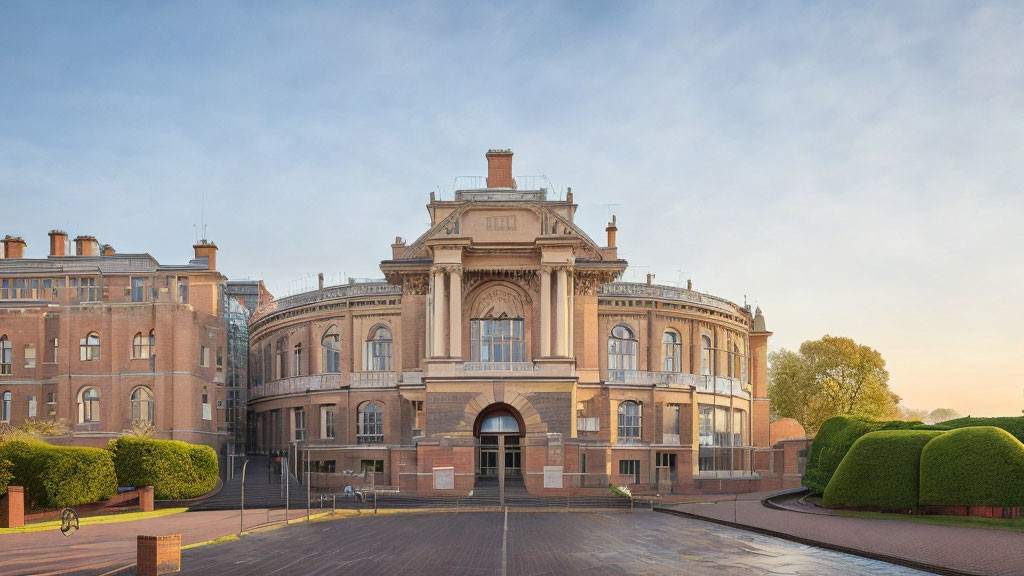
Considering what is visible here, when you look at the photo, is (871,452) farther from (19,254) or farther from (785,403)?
(19,254)

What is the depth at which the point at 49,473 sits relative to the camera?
139ft

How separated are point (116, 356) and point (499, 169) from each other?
93.4ft

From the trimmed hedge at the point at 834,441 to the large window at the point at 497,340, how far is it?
19732 mm

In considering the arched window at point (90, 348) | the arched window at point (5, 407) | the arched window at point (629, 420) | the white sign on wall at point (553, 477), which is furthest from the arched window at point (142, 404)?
the arched window at point (629, 420)

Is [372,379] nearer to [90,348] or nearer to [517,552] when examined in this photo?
[90,348]

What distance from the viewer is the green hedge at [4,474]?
40.4 metres

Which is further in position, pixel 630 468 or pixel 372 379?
pixel 372 379

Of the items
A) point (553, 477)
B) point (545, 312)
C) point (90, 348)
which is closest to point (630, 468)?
point (553, 477)

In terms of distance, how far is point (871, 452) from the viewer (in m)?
41.5

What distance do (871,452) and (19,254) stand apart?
5999cm

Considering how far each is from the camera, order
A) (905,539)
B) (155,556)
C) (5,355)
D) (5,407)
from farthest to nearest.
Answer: (5,355) < (5,407) < (905,539) < (155,556)

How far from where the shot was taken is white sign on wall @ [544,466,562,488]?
53969mm

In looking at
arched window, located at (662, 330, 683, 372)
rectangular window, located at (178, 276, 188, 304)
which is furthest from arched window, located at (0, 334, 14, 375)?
arched window, located at (662, 330, 683, 372)

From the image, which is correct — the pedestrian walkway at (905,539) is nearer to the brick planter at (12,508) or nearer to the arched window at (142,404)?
the brick planter at (12,508)
